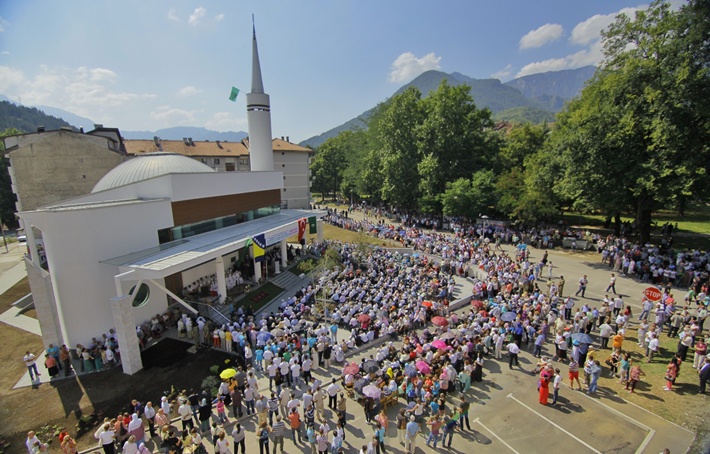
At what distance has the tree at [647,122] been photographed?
20609 mm

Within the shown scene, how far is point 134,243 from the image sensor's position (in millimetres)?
17562

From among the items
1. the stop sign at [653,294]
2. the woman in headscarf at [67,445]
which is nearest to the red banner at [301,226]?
the woman in headscarf at [67,445]

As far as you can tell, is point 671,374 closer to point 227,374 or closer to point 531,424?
point 531,424

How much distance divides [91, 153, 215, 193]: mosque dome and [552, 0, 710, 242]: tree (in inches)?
1166

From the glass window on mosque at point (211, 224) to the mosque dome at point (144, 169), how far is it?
14.0ft

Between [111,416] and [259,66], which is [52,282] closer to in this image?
[111,416]

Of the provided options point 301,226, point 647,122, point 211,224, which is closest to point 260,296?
point 211,224

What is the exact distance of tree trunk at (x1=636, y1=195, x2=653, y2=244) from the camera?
24984 millimetres

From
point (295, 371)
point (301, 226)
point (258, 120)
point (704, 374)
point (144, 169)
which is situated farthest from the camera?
point (258, 120)

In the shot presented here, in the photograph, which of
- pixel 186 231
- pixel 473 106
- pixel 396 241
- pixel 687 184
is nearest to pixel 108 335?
pixel 186 231

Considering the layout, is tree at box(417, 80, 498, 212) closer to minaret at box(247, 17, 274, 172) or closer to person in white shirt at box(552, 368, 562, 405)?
minaret at box(247, 17, 274, 172)

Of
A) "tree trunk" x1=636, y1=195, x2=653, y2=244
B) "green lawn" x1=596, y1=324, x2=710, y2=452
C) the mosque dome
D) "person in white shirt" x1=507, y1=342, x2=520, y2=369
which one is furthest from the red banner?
"tree trunk" x1=636, y1=195, x2=653, y2=244

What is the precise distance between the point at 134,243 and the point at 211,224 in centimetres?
621

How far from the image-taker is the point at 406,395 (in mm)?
11891
